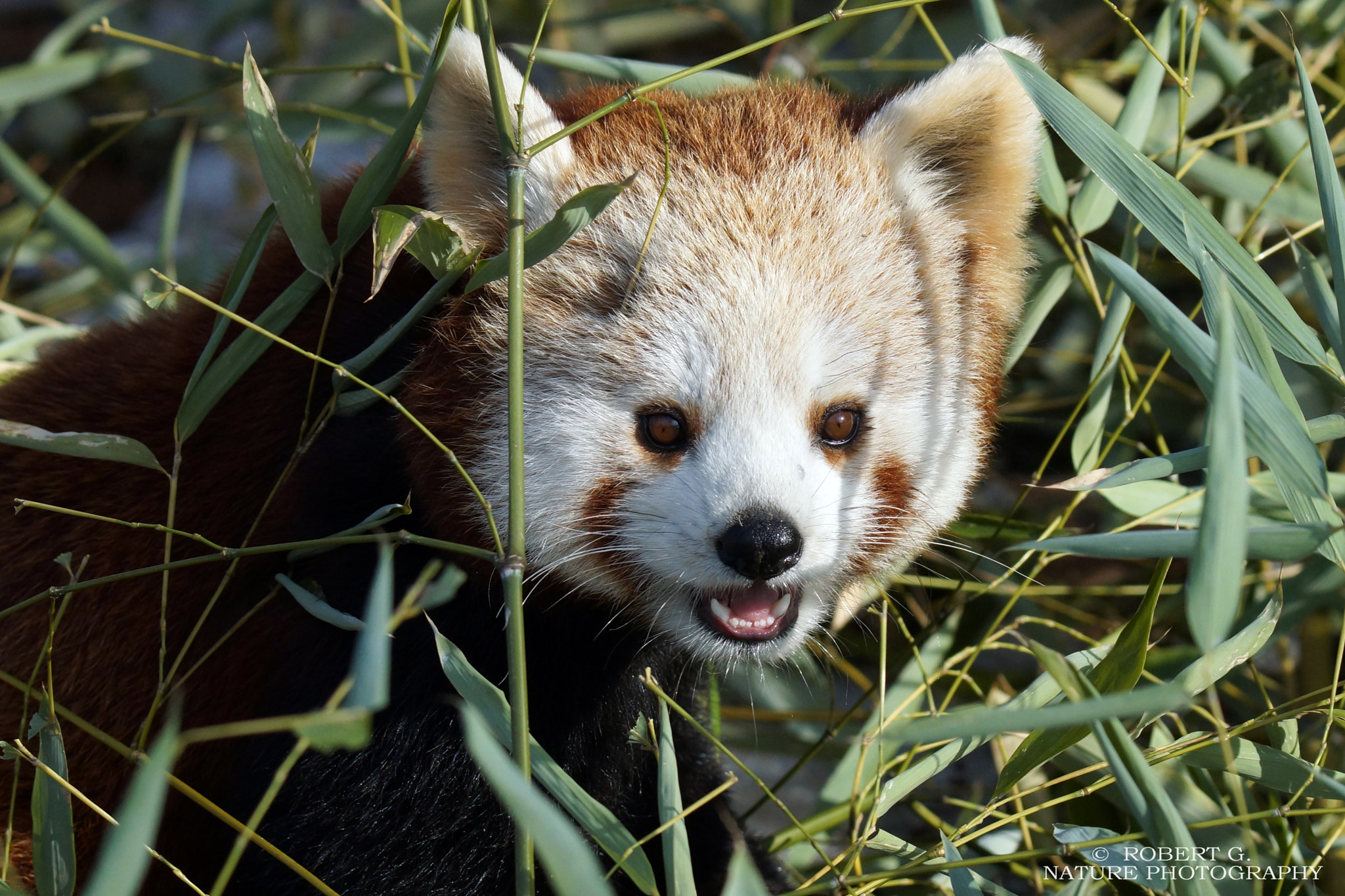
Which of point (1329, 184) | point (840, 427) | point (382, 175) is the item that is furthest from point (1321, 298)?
point (382, 175)

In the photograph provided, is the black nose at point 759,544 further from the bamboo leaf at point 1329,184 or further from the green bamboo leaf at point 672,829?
the bamboo leaf at point 1329,184

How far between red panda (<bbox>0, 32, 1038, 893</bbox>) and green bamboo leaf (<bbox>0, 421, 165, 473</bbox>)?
0.26 metres

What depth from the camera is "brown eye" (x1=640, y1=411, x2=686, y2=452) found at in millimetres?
1971

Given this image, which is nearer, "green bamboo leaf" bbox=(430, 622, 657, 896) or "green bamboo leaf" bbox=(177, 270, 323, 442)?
"green bamboo leaf" bbox=(430, 622, 657, 896)

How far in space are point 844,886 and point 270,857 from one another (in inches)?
43.3

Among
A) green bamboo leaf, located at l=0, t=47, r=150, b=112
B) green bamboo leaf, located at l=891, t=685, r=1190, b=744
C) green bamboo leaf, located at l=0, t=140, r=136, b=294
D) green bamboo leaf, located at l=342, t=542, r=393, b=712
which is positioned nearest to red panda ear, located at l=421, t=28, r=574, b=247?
green bamboo leaf, located at l=342, t=542, r=393, b=712

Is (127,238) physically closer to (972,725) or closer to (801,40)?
(801,40)

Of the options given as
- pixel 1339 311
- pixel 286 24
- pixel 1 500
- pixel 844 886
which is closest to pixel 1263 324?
pixel 1339 311

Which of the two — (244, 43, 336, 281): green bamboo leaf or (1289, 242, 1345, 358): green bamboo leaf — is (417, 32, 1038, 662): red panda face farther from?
(1289, 242, 1345, 358): green bamboo leaf

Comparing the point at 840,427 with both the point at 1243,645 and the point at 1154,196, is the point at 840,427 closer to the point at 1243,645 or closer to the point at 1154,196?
the point at 1154,196

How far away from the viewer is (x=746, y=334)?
1.93 metres

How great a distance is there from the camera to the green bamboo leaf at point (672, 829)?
5.83 ft

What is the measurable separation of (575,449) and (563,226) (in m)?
0.40

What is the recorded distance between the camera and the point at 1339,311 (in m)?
1.81
